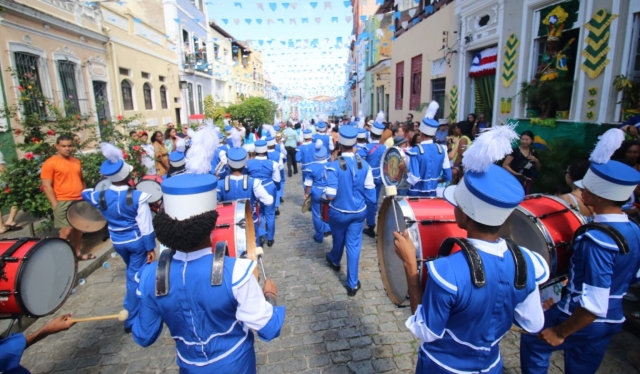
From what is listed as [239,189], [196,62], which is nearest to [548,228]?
[239,189]

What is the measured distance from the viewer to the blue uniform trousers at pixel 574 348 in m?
2.27

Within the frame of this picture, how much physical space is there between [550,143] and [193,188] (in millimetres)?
7238

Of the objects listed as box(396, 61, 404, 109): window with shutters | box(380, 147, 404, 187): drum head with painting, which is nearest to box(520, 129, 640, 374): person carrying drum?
box(380, 147, 404, 187): drum head with painting

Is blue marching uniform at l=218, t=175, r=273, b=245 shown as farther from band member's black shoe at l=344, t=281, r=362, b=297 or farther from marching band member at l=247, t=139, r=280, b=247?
band member's black shoe at l=344, t=281, r=362, b=297

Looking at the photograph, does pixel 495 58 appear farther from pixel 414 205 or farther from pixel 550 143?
pixel 414 205

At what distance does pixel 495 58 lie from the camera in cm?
948

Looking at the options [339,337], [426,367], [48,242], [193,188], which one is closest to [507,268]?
[426,367]

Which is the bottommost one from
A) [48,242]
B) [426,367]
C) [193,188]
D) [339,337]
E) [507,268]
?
[339,337]

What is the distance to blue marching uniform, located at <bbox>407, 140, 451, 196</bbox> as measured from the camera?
526 cm

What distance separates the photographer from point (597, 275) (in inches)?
81.0

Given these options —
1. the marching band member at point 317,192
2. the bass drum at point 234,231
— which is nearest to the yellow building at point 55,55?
the marching band member at point 317,192

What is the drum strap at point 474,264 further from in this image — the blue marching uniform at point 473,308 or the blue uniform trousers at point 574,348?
the blue uniform trousers at point 574,348

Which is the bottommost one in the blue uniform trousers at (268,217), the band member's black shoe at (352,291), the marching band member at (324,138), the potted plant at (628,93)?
the band member's black shoe at (352,291)

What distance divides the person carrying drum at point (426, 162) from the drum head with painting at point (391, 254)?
2249 mm
